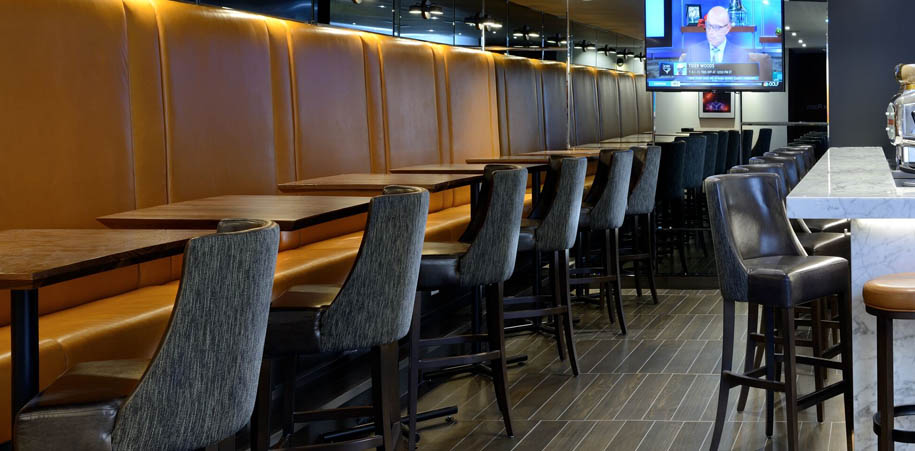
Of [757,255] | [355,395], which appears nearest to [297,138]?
[355,395]

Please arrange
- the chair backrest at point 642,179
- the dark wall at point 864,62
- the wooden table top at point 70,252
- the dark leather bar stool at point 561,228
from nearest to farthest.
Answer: the wooden table top at point 70,252 → the dark leather bar stool at point 561,228 → the chair backrest at point 642,179 → the dark wall at point 864,62

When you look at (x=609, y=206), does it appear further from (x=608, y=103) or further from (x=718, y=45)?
(x=608, y=103)

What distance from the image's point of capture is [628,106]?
388 inches

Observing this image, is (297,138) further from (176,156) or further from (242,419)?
(242,419)

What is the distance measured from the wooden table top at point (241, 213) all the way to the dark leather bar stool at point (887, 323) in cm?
170

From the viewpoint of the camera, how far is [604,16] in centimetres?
920

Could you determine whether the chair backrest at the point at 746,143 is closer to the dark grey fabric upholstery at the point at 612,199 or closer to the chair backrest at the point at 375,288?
the dark grey fabric upholstery at the point at 612,199

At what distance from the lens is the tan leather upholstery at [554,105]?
1026 cm

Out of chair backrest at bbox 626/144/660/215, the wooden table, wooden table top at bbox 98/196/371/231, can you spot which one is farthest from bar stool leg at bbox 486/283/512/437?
chair backrest at bbox 626/144/660/215

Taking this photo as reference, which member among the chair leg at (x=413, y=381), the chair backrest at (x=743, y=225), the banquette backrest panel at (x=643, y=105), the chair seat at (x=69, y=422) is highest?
the banquette backrest panel at (x=643, y=105)

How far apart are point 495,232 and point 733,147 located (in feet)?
16.0

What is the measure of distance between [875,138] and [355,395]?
4770mm

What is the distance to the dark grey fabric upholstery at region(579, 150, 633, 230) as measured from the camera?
239 inches

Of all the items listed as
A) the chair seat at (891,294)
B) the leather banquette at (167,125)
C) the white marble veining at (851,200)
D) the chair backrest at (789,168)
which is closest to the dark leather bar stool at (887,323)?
the chair seat at (891,294)
